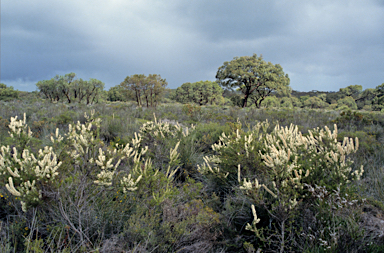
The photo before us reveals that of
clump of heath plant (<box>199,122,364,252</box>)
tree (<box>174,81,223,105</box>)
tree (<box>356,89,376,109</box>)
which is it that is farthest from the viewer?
tree (<box>356,89,376,109</box>)

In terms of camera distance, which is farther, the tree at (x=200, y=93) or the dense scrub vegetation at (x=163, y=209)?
the tree at (x=200, y=93)

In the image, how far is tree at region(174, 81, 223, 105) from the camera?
66.5 metres

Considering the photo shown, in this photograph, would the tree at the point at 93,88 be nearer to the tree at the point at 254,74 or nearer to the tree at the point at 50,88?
the tree at the point at 50,88

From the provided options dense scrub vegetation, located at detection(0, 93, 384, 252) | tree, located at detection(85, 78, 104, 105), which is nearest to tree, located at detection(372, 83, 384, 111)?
dense scrub vegetation, located at detection(0, 93, 384, 252)

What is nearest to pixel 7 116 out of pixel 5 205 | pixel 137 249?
pixel 5 205

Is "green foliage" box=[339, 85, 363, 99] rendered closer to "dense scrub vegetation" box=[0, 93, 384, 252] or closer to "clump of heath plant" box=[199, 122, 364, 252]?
"dense scrub vegetation" box=[0, 93, 384, 252]

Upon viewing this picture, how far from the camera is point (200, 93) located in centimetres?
6750

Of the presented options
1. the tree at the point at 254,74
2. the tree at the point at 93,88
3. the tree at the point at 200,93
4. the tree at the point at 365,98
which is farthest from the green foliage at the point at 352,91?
the tree at the point at 93,88

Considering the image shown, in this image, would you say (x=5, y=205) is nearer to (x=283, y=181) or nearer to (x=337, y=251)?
(x=283, y=181)

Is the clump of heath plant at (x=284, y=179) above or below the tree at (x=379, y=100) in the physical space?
below

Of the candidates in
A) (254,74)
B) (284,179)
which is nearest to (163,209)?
(284,179)

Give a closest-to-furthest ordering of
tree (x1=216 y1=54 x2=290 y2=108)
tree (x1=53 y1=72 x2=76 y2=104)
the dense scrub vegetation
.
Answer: the dense scrub vegetation, tree (x1=216 y1=54 x2=290 y2=108), tree (x1=53 y1=72 x2=76 y2=104)

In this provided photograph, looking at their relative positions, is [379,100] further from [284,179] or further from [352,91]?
[284,179]

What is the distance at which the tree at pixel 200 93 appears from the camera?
66.5 meters
